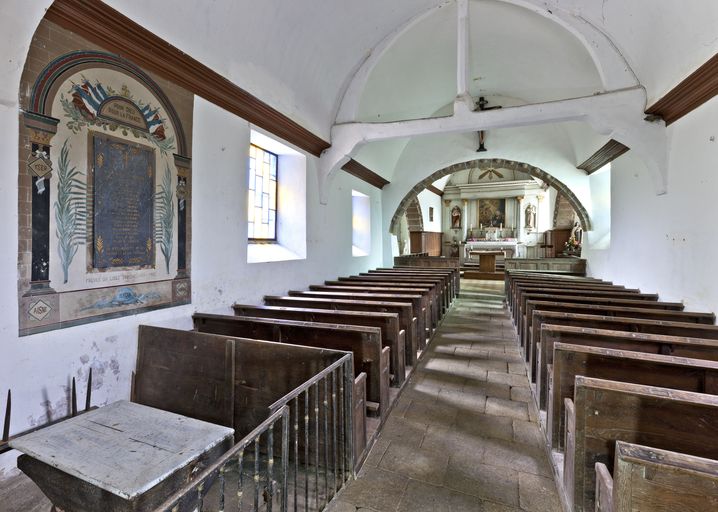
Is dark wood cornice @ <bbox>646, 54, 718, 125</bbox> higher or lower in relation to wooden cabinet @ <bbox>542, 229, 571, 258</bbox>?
higher

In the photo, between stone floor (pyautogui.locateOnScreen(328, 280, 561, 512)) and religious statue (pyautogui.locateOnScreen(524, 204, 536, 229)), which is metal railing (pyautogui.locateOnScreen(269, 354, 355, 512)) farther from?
religious statue (pyautogui.locateOnScreen(524, 204, 536, 229))

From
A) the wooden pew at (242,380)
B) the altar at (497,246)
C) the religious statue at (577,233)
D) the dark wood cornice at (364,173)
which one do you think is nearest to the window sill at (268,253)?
the wooden pew at (242,380)

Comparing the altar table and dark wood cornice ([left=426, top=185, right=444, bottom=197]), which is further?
dark wood cornice ([left=426, top=185, right=444, bottom=197])

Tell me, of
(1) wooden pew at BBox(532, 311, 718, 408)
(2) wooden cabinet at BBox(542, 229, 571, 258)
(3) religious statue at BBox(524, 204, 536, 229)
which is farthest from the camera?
(3) religious statue at BBox(524, 204, 536, 229)

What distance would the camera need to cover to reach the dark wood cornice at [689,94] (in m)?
3.29

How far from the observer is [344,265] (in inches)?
268

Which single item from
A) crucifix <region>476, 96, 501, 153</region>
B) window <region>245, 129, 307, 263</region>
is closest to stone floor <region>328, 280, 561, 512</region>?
window <region>245, 129, 307, 263</region>

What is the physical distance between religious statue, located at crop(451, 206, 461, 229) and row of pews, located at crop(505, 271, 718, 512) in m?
16.0

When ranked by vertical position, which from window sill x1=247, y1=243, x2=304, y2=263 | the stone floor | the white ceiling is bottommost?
the stone floor

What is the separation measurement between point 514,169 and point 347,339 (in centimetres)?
823

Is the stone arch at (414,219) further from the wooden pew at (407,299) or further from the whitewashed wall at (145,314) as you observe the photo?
the wooden pew at (407,299)

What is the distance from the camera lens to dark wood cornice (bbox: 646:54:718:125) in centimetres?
329

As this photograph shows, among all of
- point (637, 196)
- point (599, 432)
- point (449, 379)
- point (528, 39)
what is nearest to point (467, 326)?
point (449, 379)

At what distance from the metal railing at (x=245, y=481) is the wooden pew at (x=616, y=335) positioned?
80.5 inches
